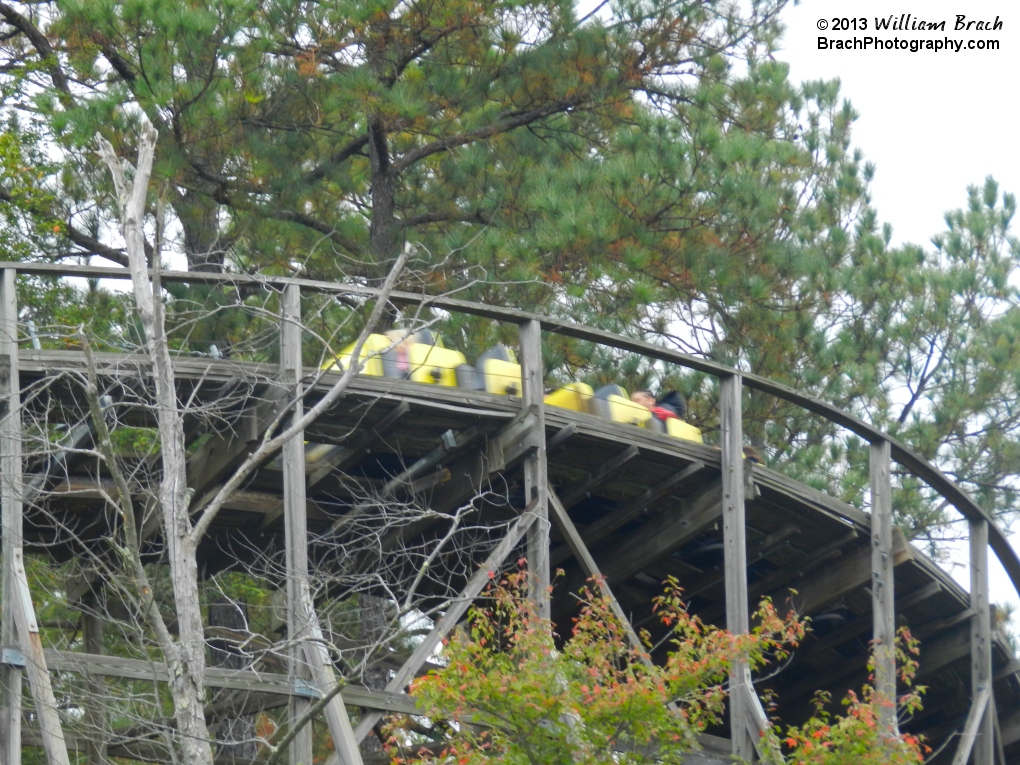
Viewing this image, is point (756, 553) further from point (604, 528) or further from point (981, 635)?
point (981, 635)

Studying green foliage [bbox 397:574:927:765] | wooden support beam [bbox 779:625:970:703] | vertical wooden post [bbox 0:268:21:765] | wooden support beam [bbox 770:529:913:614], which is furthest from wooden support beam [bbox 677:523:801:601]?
vertical wooden post [bbox 0:268:21:765]

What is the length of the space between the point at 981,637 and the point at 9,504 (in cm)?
895

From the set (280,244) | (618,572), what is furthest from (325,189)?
(618,572)

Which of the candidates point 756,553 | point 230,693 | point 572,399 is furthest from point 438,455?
point 230,693

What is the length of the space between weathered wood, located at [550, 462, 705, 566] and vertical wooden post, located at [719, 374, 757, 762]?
30cm

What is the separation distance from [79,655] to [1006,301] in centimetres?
1433

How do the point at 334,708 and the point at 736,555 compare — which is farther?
the point at 736,555

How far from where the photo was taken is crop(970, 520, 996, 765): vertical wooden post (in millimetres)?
15477

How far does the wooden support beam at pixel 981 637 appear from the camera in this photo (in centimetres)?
1546

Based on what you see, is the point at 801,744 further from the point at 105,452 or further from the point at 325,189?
the point at 325,189

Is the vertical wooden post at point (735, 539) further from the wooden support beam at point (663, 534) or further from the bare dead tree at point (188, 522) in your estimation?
the bare dead tree at point (188, 522)

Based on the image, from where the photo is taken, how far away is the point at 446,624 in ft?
38.5

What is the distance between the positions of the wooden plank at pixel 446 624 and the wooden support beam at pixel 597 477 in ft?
3.87

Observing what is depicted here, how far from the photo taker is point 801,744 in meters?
12.1
